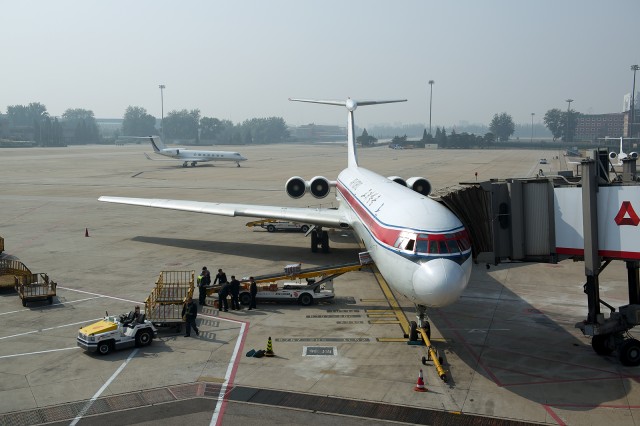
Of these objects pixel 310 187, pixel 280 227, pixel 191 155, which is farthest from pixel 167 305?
pixel 191 155

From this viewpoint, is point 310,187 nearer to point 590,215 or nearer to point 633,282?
point 590,215

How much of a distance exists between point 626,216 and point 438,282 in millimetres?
5302

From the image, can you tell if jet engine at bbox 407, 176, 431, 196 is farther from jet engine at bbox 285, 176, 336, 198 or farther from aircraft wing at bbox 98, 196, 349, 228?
aircraft wing at bbox 98, 196, 349, 228

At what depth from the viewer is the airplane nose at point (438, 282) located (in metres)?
15.0

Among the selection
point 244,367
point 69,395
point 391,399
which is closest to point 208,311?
point 244,367

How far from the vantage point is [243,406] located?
45.2 feet

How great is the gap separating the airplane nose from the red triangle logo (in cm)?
435

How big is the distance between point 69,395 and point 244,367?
4.30 meters

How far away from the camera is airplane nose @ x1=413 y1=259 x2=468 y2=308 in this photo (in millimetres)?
14992

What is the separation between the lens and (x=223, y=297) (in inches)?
845

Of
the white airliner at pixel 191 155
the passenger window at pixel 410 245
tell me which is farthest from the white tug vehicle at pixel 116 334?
the white airliner at pixel 191 155

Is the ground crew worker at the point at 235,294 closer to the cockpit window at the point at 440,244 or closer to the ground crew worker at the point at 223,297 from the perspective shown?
the ground crew worker at the point at 223,297

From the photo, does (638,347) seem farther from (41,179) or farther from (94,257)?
(41,179)

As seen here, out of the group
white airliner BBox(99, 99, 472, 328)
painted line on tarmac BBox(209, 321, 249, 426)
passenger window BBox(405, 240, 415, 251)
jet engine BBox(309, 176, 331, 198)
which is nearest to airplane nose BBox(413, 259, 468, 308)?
white airliner BBox(99, 99, 472, 328)
